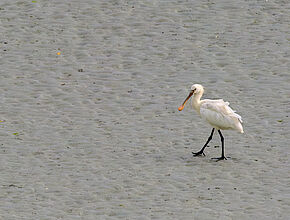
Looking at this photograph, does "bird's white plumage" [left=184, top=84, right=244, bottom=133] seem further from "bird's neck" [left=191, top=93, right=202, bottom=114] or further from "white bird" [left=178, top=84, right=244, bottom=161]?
"bird's neck" [left=191, top=93, right=202, bottom=114]

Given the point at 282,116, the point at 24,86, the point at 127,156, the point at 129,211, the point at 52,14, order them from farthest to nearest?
the point at 52,14
the point at 24,86
the point at 282,116
the point at 127,156
the point at 129,211

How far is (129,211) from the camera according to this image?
541 inches

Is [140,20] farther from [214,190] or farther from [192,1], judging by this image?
[214,190]

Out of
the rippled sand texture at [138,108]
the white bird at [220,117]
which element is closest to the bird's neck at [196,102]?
the white bird at [220,117]

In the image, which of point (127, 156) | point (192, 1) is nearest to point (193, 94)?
point (127, 156)

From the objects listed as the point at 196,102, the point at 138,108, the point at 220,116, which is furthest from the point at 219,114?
the point at 138,108

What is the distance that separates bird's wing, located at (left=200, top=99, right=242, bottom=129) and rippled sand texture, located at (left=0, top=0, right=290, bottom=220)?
57cm

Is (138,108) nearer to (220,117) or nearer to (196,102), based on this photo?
(196,102)

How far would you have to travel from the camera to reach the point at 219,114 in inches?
628

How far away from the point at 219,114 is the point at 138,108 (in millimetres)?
2793

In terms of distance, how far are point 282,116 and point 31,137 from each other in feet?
15.1

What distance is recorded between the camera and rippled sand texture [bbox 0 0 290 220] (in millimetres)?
14258

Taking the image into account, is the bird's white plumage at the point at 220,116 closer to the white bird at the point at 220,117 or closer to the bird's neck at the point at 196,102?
the white bird at the point at 220,117

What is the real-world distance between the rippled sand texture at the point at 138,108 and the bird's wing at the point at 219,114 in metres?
0.57
